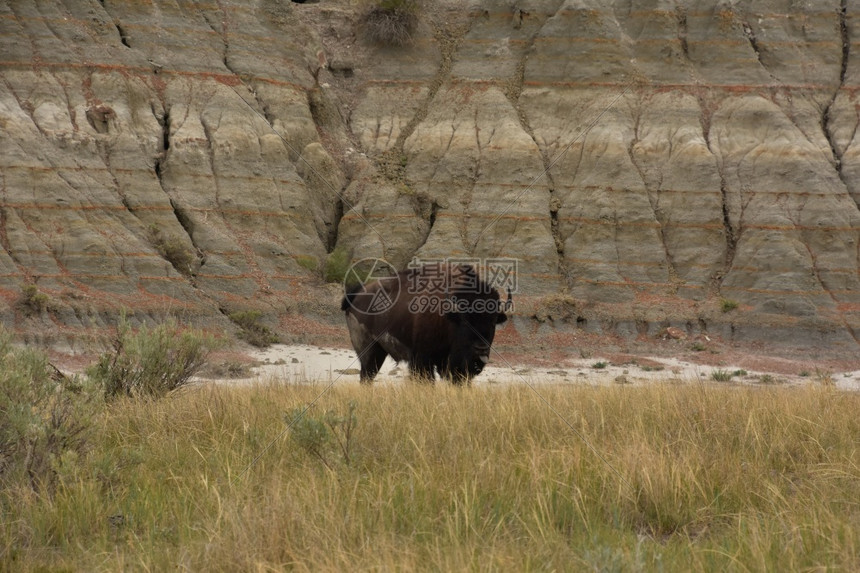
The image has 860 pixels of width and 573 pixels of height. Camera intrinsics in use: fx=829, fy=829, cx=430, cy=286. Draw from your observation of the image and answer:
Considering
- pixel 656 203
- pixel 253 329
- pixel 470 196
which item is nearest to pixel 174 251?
pixel 253 329

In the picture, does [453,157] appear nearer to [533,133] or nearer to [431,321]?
[533,133]

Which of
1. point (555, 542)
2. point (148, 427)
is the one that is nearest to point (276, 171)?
point (148, 427)

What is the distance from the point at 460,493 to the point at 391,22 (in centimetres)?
3903

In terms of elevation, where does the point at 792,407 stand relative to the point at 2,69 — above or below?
below

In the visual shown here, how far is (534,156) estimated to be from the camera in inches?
1485

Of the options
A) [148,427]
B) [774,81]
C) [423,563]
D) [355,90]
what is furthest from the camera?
[355,90]

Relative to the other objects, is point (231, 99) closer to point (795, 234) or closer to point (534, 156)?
point (534, 156)

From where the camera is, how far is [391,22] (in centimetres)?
4169

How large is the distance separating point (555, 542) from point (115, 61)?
36.1 m

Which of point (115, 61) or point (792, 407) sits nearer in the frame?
point (792, 407)

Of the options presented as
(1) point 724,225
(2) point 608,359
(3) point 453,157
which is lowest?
(2) point 608,359

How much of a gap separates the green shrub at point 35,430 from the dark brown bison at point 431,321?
18.6 feet

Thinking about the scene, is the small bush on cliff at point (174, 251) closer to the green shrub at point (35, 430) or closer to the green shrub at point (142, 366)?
the green shrub at point (142, 366)

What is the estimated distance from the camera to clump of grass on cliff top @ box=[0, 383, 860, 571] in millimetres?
4715
